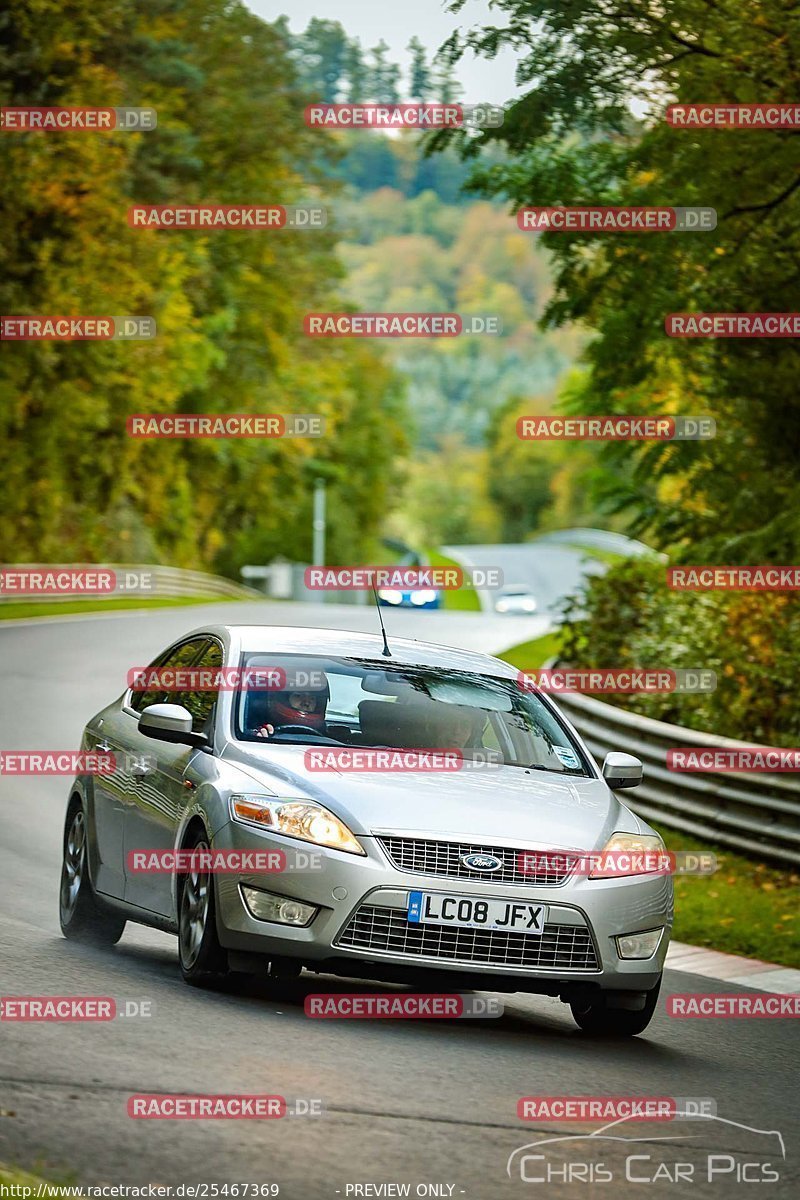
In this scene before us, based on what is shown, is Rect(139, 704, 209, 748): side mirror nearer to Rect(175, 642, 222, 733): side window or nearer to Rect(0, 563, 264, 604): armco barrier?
Rect(175, 642, 222, 733): side window

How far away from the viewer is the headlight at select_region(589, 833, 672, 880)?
8227mm

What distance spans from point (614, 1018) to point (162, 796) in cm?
221

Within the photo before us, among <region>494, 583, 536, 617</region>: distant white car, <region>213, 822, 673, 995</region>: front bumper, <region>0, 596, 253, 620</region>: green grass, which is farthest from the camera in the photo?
<region>494, 583, 536, 617</region>: distant white car

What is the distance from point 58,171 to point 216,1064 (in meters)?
38.5

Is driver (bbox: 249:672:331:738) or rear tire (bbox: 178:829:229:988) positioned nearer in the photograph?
rear tire (bbox: 178:829:229:988)

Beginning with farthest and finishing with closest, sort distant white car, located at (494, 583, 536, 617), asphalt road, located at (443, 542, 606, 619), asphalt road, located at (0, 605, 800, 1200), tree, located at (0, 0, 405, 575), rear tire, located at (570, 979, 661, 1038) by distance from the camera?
asphalt road, located at (443, 542, 606, 619), distant white car, located at (494, 583, 536, 617), tree, located at (0, 0, 405, 575), rear tire, located at (570, 979, 661, 1038), asphalt road, located at (0, 605, 800, 1200)

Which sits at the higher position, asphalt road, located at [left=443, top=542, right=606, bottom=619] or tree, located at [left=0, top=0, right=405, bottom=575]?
tree, located at [left=0, top=0, right=405, bottom=575]

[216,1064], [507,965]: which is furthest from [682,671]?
[216,1064]

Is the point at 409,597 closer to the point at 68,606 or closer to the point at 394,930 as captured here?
the point at 68,606

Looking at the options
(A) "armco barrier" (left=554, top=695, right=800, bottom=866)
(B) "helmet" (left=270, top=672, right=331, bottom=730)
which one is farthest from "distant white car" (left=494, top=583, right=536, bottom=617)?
(B) "helmet" (left=270, top=672, right=331, bottom=730)

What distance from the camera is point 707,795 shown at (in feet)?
50.0

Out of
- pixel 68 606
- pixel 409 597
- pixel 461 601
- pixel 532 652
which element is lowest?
pixel 461 601

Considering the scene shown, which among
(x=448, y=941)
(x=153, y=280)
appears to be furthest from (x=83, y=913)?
(x=153, y=280)

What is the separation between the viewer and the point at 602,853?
823 centimetres
